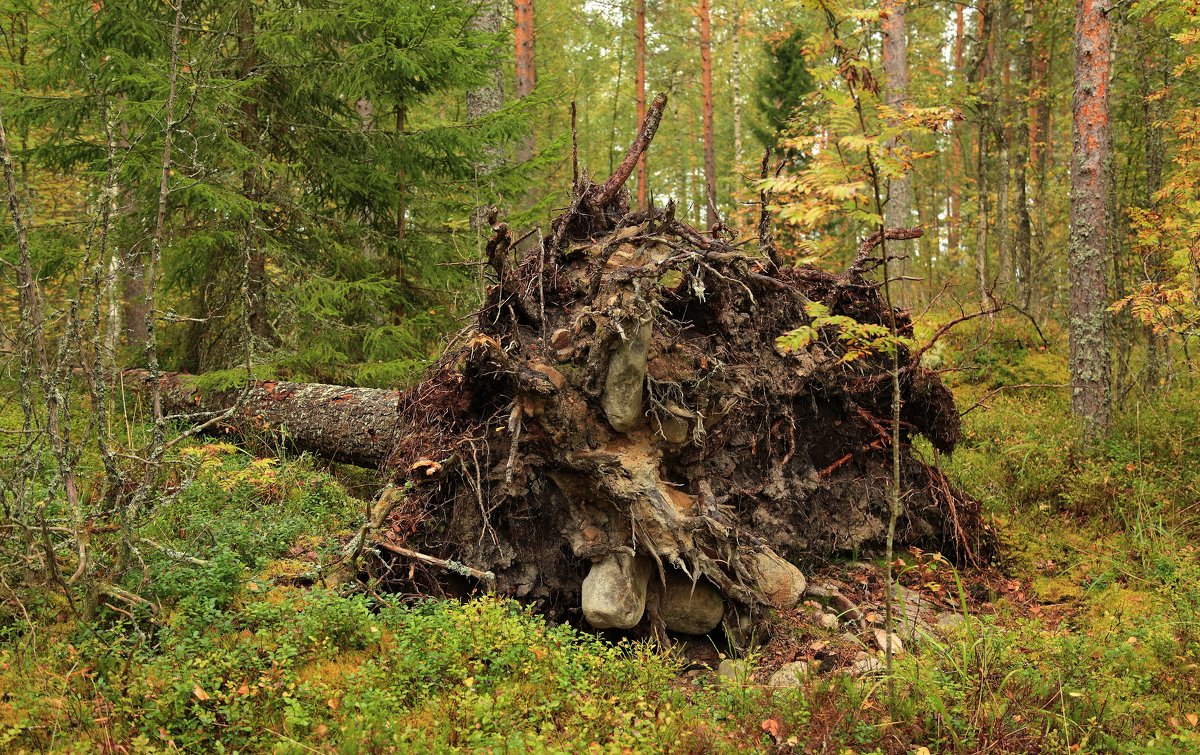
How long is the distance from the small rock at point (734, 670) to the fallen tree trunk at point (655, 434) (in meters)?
0.48

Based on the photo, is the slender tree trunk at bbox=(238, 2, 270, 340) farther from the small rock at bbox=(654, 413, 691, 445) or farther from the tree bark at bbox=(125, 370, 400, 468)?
the small rock at bbox=(654, 413, 691, 445)

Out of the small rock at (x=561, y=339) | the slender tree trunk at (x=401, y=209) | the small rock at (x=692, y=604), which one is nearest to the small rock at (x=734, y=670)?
the small rock at (x=692, y=604)

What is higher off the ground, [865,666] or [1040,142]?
[1040,142]

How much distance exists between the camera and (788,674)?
4.56m

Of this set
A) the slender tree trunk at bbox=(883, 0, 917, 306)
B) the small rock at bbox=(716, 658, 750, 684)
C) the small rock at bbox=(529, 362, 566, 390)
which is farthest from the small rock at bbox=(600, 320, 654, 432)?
the slender tree trunk at bbox=(883, 0, 917, 306)

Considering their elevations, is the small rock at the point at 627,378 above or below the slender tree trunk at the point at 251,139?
below

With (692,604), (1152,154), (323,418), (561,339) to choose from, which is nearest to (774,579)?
(692,604)

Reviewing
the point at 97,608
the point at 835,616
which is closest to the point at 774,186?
the point at 835,616

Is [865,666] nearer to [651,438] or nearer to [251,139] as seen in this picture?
[651,438]

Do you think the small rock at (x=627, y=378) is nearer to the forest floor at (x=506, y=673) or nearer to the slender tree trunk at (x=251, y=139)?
the forest floor at (x=506, y=673)

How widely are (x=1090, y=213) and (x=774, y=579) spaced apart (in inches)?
208

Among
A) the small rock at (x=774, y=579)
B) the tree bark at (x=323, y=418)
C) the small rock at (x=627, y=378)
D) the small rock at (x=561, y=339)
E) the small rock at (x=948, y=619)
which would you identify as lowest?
the small rock at (x=948, y=619)

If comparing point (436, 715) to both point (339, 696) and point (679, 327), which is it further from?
point (679, 327)

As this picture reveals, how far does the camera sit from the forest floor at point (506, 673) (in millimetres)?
3391
